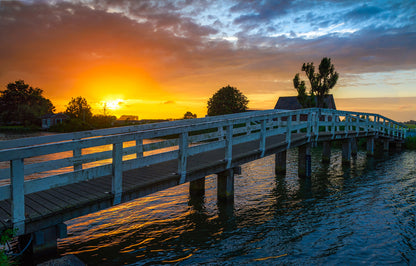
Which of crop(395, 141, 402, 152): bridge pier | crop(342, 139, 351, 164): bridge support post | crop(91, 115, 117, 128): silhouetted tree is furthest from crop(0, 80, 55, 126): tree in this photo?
crop(395, 141, 402, 152): bridge pier

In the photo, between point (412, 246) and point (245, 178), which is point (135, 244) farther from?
point (245, 178)

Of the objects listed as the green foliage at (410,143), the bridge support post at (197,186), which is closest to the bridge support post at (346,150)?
the bridge support post at (197,186)

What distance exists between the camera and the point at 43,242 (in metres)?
5.09

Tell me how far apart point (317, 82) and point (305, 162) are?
2498cm

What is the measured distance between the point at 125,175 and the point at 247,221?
3959 millimetres

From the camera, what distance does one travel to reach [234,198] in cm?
1070

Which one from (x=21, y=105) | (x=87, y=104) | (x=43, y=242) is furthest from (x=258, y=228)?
(x=87, y=104)

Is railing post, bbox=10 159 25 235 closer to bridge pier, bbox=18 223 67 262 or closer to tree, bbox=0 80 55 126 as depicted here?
bridge pier, bbox=18 223 67 262

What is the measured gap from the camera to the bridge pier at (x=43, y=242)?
5008 mm

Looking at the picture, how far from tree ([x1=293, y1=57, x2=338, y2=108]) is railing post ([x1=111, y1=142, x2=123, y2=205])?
32921 mm

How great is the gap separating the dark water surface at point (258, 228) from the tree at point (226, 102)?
47143 mm

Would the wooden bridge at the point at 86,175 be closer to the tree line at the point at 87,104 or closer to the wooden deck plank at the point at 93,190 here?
the wooden deck plank at the point at 93,190

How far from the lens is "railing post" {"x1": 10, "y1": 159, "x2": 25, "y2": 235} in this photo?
433 centimetres

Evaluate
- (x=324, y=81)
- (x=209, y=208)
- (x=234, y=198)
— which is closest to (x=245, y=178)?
(x=234, y=198)
